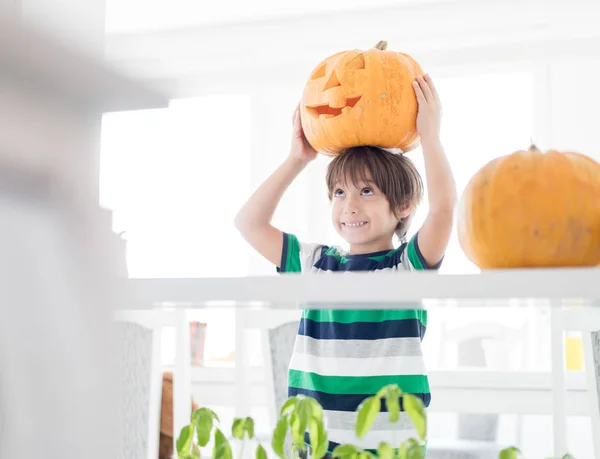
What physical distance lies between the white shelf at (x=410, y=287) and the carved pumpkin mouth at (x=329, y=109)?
27.6 inches

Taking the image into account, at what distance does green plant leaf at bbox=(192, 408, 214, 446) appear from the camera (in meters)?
0.42

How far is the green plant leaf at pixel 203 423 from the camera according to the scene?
42 cm

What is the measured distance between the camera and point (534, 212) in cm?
52

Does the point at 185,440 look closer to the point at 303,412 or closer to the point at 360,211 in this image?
the point at 303,412

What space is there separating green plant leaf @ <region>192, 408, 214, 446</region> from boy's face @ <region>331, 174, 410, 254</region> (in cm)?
86

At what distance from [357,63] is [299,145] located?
251 millimetres

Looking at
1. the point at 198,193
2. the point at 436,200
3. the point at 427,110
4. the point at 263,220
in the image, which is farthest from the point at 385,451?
the point at 198,193

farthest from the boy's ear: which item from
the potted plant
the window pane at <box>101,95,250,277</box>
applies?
the window pane at <box>101,95,250,277</box>

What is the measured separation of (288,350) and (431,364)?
1.82 m

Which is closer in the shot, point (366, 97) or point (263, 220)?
point (366, 97)

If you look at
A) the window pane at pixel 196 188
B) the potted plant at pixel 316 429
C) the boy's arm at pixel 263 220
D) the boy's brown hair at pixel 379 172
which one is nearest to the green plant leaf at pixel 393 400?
the potted plant at pixel 316 429

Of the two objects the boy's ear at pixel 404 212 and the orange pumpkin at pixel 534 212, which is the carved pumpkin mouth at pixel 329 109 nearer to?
the boy's ear at pixel 404 212

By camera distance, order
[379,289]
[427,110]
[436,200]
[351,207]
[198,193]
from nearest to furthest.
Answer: [379,289]
[427,110]
[436,200]
[351,207]
[198,193]

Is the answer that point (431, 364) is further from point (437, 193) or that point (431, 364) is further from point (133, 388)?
point (437, 193)
